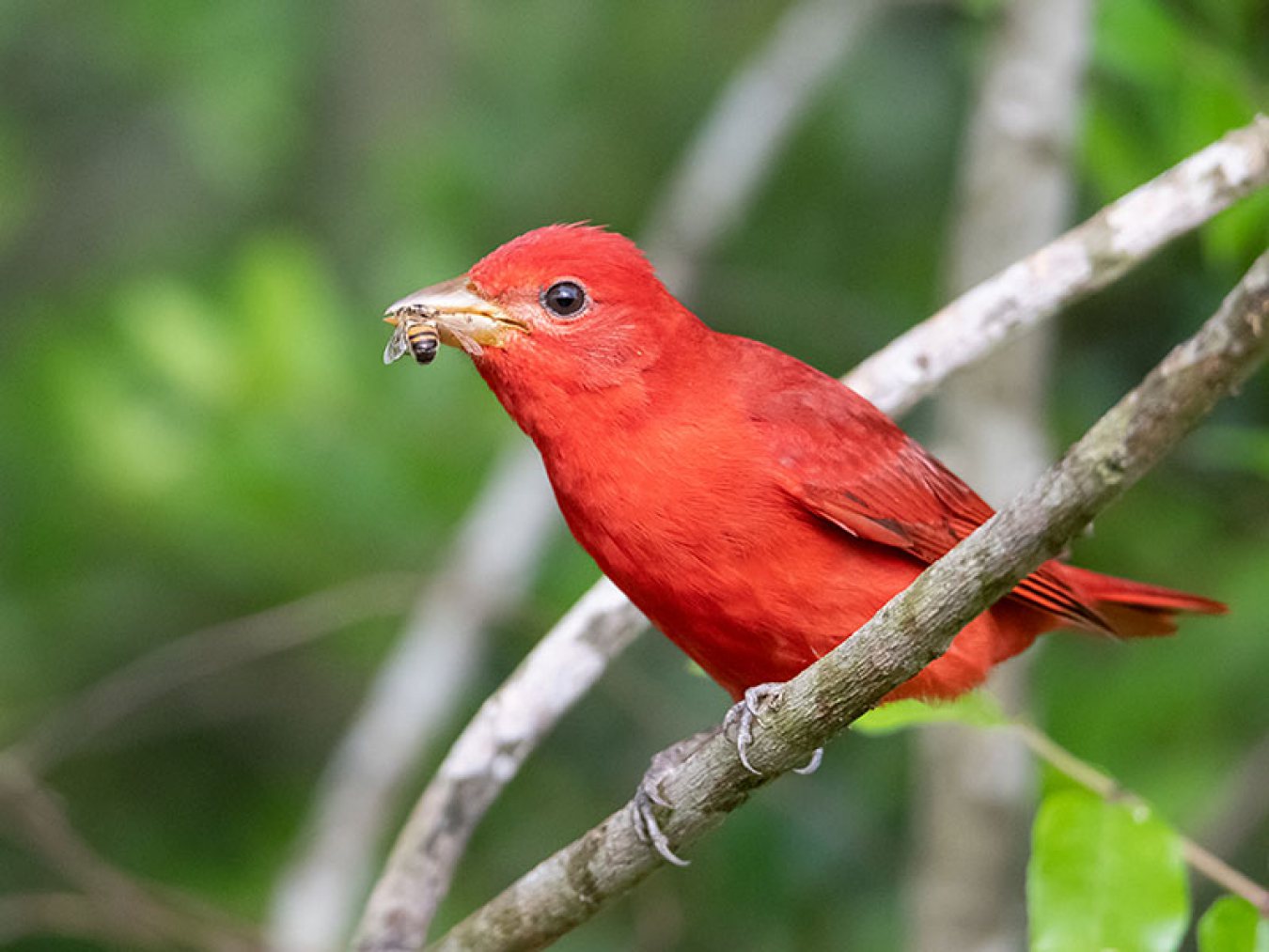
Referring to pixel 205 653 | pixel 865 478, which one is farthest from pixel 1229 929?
pixel 205 653

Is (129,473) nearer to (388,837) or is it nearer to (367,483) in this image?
(367,483)

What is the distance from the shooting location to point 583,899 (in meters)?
2.40

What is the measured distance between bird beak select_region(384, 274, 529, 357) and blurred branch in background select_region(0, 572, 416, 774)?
36.6 inches

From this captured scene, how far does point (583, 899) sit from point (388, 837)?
2426 millimetres

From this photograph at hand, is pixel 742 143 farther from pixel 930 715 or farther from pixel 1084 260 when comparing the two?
pixel 930 715

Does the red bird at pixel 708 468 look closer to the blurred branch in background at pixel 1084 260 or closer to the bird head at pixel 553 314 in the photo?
the bird head at pixel 553 314

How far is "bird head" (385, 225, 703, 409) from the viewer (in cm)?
282

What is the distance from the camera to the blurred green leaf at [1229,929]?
7.29 feet

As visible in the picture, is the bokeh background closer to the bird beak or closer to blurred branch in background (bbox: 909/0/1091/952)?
blurred branch in background (bbox: 909/0/1091/952)

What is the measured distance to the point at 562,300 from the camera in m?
2.88

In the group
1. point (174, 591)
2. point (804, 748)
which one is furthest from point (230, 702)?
point (804, 748)

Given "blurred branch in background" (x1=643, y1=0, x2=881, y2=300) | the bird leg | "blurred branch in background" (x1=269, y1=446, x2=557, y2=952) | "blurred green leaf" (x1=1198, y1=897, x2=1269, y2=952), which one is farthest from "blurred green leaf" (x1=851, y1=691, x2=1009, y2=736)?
"blurred branch in background" (x1=643, y1=0, x2=881, y2=300)

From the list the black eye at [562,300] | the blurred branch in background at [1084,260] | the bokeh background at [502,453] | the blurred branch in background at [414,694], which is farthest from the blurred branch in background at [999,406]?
the black eye at [562,300]

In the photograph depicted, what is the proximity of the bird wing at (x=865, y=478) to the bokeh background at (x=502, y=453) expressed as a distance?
3.36ft
